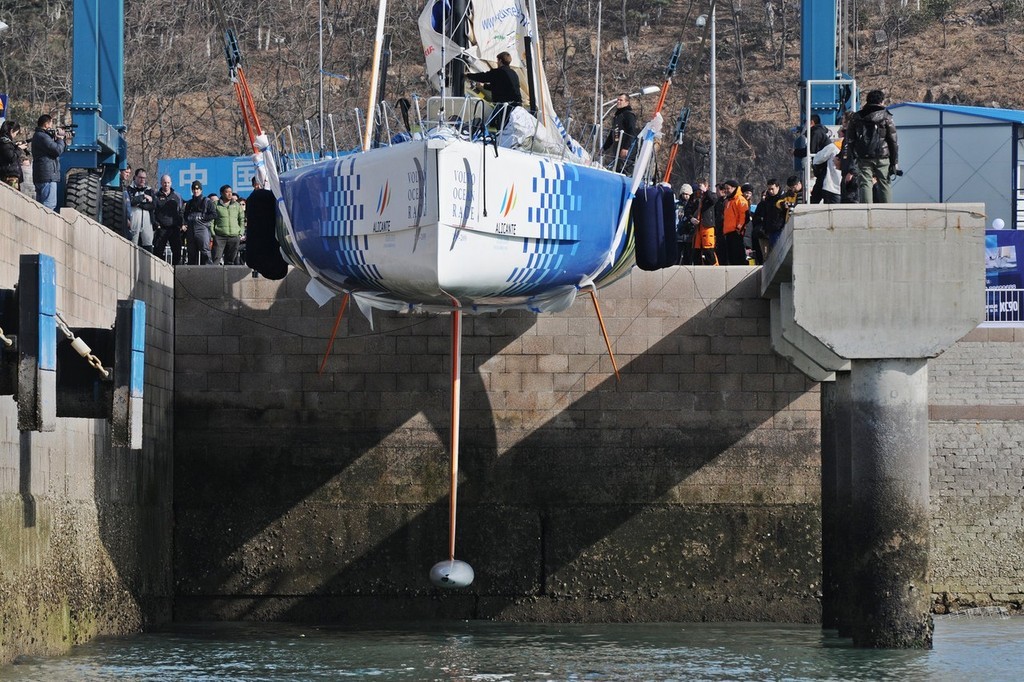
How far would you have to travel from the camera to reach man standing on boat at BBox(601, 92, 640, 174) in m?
17.3

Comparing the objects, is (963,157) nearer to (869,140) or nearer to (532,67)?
(532,67)

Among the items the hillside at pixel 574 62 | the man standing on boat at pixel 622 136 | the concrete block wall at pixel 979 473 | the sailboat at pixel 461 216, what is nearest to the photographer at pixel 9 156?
the sailboat at pixel 461 216

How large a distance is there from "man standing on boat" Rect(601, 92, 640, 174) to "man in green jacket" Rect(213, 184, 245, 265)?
435cm

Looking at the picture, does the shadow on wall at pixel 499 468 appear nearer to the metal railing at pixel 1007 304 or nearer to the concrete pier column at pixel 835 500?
the concrete pier column at pixel 835 500

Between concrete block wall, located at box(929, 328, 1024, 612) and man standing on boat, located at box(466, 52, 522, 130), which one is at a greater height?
man standing on boat, located at box(466, 52, 522, 130)

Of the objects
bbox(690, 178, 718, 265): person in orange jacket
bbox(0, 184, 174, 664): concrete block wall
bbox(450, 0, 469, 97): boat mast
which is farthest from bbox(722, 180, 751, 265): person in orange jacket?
bbox(0, 184, 174, 664): concrete block wall

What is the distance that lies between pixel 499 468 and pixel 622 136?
3694 millimetres

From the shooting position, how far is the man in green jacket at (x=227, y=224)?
1998cm

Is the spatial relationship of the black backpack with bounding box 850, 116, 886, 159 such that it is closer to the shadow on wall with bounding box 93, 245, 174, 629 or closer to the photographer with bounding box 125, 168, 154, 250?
the shadow on wall with bounding box 93, 245, 174, 629

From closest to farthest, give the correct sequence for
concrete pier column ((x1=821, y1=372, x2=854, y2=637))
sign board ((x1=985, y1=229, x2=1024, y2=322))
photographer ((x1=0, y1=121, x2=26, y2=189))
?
photographer ((x1=0, y1=121, x2=26, y2=189)), concrete pier column ((x1=821, y1=372, x2=854, y2=637)), sign board ((x1=985, y1=229, x2=1024, y2=322))

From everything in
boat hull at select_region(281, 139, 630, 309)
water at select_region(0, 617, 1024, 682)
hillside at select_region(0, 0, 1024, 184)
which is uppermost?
hillside at select_region(0, 0, 1024, 184)

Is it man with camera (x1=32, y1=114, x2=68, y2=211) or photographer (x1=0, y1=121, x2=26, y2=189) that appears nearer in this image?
photographer (x1=0, y1=121, x2=26, y2=189)

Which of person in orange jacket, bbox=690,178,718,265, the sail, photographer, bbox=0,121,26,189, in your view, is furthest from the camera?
person in orange jacket, bbox=690,178,718,265

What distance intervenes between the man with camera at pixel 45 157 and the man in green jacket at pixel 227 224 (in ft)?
11.0
